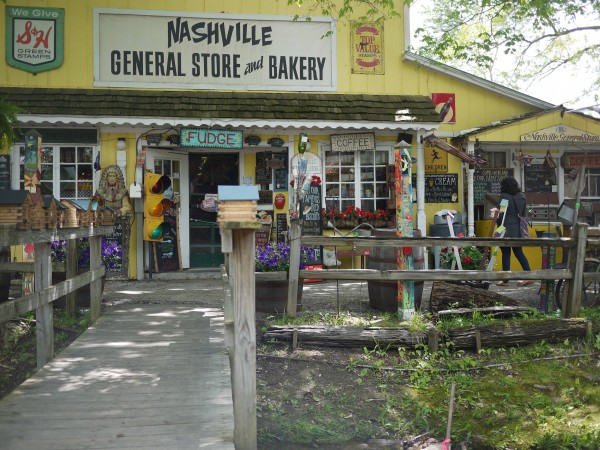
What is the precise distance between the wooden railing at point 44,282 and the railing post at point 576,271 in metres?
5.59

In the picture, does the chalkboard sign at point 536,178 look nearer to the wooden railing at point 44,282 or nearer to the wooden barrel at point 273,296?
the wooden barrel at point 273,296

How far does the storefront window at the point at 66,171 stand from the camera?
11.0 meters

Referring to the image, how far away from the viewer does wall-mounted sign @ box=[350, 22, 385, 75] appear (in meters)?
12.1

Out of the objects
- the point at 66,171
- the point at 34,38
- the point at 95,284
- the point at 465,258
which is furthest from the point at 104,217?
the point at 465,258

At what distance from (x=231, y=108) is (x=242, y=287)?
7782 mm

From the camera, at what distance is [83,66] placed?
37.3 ft

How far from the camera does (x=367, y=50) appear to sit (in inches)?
478

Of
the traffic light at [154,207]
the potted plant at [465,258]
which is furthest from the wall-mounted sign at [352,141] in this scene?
the traffic light at [154,207]

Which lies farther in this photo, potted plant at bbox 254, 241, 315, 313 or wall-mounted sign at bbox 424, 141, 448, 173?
wall-mounted sign at bbox 424, 141, 448, 173

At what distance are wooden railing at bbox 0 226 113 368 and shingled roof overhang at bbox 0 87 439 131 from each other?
3899mm

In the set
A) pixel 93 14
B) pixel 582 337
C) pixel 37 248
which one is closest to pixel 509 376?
pixel 582 337

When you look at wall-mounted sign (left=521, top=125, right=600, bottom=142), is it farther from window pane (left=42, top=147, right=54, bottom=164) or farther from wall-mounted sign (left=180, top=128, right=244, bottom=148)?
window pane (left=42, top=147, right=54, bottom=164)

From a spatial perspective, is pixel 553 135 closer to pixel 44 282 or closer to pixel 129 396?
pixel 44 282

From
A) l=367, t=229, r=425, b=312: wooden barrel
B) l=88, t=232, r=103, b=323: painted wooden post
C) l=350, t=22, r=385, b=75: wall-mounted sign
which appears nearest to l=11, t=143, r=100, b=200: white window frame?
l=88, t=232, r=103, b=323: painted wooden post
